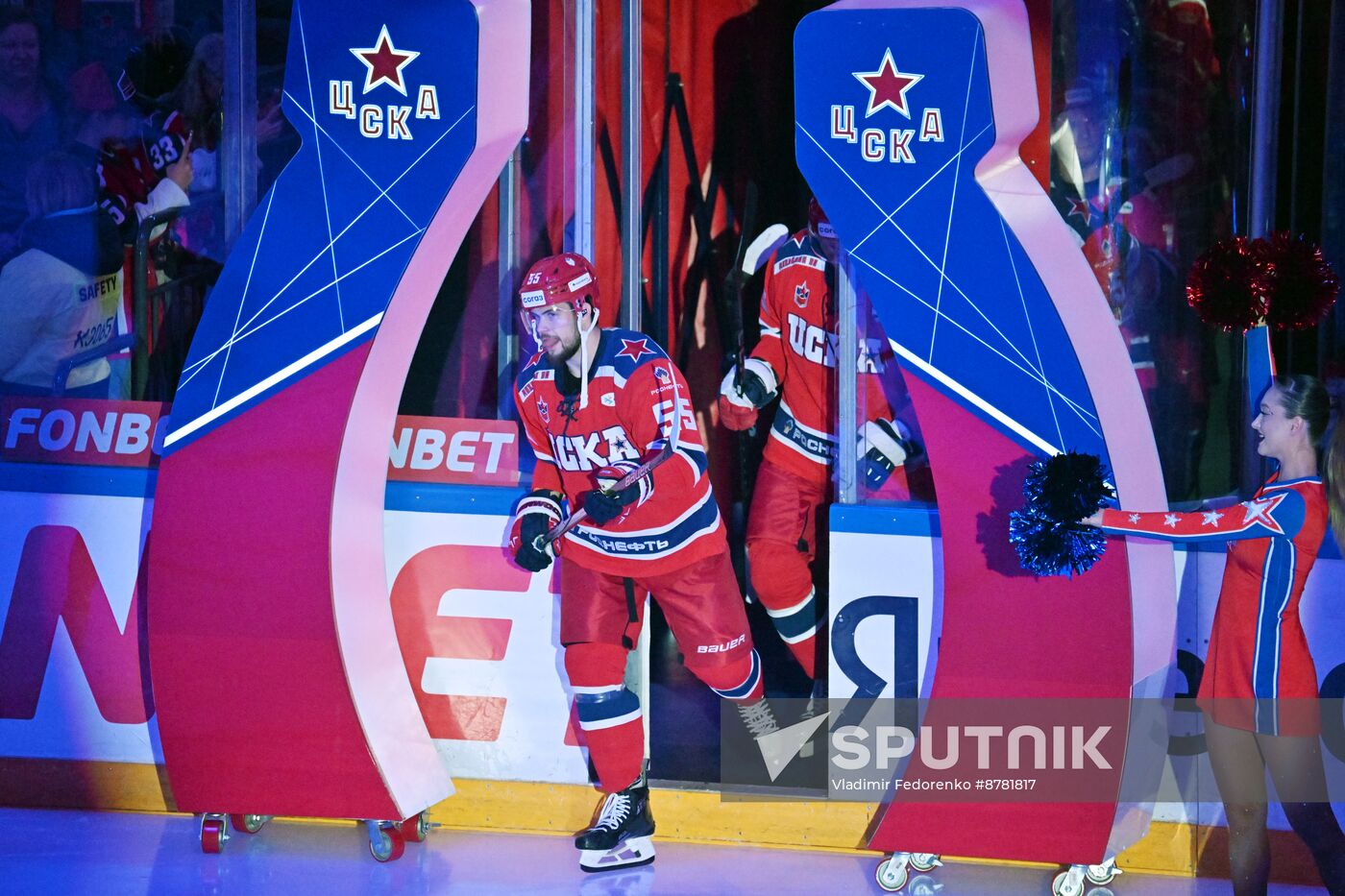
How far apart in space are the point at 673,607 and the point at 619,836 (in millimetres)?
633

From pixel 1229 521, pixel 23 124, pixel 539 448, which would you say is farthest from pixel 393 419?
pixel 1229 521

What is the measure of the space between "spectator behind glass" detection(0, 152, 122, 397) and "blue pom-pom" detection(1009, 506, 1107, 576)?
2.78m

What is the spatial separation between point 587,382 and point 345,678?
1.05m

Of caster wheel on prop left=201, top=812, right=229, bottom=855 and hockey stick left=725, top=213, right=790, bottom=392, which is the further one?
hockey stick left=725, top=213, right=790, bottom=392

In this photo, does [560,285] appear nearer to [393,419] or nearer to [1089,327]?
[393,419]

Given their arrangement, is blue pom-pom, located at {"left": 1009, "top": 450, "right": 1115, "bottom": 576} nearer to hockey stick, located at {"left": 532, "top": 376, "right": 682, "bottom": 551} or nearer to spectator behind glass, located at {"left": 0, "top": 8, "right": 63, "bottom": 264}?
hockey stick, located at {"left": 532, "top": 376, "right": 682, "bottom": 551}

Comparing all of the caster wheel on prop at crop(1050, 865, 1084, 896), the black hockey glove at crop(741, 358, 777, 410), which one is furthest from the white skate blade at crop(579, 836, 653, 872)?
the black hockey glove at crop(741, 358, 777, 410)

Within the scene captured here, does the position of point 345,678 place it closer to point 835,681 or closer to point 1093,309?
point 835,681

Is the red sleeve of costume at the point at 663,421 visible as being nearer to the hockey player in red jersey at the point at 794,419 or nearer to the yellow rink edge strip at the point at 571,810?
the hockey player in red jersey at the point at 794,419

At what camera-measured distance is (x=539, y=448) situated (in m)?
3.70

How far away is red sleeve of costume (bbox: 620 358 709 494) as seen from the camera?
11.7 feet

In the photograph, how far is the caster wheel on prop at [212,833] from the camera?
3.81 meters

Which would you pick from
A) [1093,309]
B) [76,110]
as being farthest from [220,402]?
[1093,309]

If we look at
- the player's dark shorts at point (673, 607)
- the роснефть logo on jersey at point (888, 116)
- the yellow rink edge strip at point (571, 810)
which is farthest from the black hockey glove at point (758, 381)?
the yellow rink edge strip at point (571, 810)
